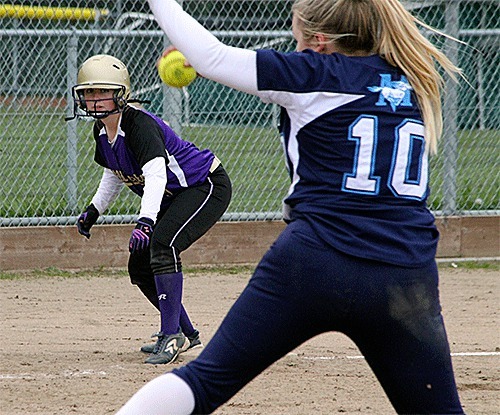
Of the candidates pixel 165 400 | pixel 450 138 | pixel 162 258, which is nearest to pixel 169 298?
pixel 162 258

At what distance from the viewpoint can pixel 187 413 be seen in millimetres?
2758

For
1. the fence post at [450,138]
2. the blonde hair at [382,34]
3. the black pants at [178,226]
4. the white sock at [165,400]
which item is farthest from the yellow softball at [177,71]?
the fence post at [450,138]

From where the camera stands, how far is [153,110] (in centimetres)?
925

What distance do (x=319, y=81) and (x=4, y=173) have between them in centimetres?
628

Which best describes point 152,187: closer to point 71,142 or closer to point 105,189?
point 105,189

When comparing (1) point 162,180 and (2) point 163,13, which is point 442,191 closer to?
(1) point 162,180

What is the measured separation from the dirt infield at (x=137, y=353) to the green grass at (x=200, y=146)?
0.84 m

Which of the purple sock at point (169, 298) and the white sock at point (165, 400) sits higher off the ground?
the white sock at point (165, 400)

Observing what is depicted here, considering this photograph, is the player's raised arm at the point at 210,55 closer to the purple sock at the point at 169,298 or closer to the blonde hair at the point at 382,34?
the blonde hair at the point at 382,34

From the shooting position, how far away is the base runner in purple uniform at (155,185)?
5297 millimetres

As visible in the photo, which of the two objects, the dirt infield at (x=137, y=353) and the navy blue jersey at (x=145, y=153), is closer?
the dirt infield at (x=137, y=353)

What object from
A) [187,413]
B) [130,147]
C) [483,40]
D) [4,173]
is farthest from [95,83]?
[483,40]

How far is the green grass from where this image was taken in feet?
28.1

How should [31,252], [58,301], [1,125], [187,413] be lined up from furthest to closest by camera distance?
[1,125]
[31,252]
[58,301]
[187,413]
